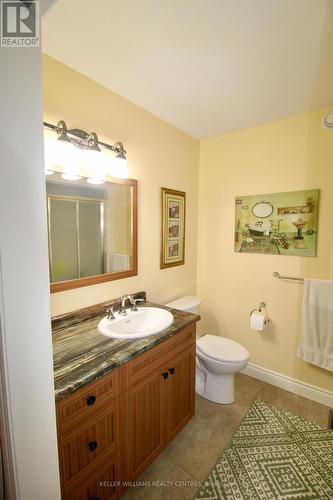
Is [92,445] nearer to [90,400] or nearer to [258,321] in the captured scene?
[90,400]

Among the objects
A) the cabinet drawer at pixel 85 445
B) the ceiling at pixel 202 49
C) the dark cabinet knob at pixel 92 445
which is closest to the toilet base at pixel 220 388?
the cabinet drawer at pixel 85 445

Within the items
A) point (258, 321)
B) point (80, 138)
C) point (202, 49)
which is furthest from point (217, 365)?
point (202, 49)

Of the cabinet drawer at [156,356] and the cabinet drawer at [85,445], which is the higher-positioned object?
the cabinet drawer at [156,356]

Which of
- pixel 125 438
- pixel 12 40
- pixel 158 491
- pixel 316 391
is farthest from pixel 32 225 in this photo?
pixel 316 391

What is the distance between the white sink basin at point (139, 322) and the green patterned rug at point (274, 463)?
941 mm

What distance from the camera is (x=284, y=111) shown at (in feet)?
6.19

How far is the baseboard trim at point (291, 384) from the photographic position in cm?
195

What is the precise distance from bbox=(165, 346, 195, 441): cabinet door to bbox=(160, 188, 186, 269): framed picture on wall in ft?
2.81

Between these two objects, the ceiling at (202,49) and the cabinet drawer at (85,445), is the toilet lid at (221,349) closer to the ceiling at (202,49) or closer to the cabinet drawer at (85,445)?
the cabinet drawer at (85,445)

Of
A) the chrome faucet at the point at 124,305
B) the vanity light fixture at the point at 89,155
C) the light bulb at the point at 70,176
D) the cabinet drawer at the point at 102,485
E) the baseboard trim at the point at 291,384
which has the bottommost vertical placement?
the baseboard trim at the point at 291,384

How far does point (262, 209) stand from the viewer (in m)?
2.14

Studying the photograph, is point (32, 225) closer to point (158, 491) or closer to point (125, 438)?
point (125, 438)

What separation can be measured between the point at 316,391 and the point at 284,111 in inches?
94.8

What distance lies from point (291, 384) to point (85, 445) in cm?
192
